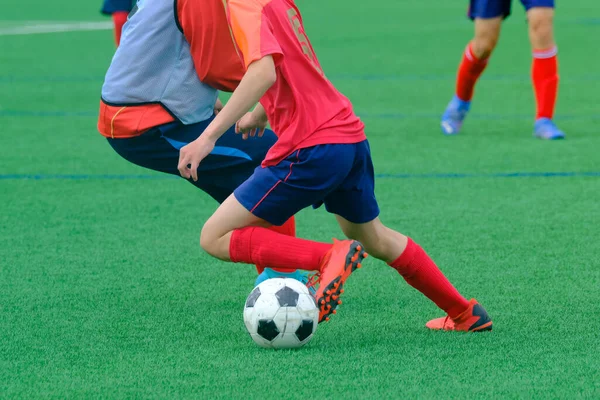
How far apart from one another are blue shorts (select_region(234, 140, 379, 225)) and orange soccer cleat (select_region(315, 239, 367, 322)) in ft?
0.63

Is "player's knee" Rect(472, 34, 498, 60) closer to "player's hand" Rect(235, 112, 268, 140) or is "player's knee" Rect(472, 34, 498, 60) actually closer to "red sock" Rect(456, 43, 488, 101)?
"red sock" Rect(456, 43, 488, 101)

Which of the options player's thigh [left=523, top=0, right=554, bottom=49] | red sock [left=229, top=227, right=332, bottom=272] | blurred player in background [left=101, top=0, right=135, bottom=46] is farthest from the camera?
blurred player in background [left=101, top=0, right=135, bottom=46]

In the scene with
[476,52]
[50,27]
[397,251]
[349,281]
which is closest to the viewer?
[397,251]

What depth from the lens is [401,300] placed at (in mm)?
4316

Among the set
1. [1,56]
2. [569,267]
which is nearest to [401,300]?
[569,267]

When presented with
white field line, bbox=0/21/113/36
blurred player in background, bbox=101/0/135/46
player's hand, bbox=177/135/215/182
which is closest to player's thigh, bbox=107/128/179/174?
player's hand, bbox=177/135/215/182

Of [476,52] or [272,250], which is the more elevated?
[272,250]

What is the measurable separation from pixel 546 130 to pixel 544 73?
0.41 m

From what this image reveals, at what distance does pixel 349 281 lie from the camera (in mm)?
4625

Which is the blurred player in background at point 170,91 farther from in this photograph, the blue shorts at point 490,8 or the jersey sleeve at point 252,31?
the blue shorts at point 490,8

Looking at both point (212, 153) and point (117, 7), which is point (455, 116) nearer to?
point (117, 7)

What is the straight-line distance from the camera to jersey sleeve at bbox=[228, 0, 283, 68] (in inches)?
132

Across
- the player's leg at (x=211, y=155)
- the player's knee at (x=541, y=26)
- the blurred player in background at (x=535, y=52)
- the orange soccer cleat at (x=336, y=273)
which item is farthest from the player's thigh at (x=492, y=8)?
the orange soccer cleat at (x=336, y=273)

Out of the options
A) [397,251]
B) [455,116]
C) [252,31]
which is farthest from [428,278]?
[455,116]
